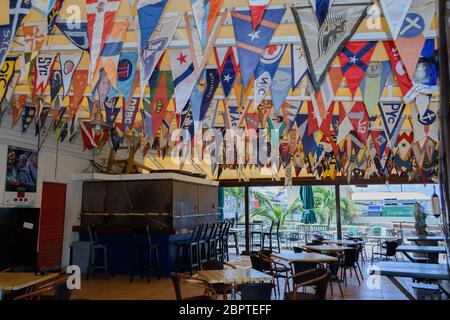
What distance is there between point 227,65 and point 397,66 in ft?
6.51

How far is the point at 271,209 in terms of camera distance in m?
16.6

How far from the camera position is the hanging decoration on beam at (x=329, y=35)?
3.34 meters

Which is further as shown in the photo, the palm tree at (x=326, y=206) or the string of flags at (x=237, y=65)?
the palm tree at (x=326, y=206)

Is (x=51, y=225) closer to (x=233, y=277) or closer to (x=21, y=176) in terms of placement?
(x=21, y=176)

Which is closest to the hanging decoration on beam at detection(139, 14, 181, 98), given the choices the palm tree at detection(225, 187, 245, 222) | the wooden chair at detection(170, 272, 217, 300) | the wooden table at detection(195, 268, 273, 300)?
the wooden chair at detection(170, 272, 217, 300)

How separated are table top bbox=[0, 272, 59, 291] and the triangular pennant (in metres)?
2.13

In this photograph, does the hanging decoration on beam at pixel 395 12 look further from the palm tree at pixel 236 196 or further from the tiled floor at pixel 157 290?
the palm tree at pixel 236 196

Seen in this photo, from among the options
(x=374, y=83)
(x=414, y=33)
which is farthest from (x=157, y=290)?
(x=414, y=33)

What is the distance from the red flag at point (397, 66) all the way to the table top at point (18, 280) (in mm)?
4403

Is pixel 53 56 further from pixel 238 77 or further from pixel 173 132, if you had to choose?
pixel 173 132

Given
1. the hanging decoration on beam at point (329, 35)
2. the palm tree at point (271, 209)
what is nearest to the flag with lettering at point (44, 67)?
the hanging decoration on beam at point (329, 35)

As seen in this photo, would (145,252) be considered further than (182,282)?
Yes

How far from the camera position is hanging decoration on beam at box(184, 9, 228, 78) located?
10.7ft

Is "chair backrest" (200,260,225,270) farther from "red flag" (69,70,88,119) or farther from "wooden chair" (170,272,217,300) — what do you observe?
"red flag" (69,70,88,119)
